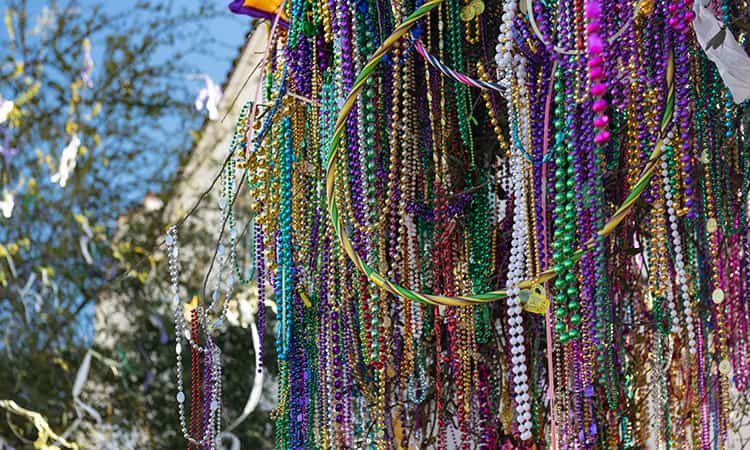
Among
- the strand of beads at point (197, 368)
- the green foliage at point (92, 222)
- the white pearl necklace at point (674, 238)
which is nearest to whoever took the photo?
the white pearl necklace at point (674, 238)

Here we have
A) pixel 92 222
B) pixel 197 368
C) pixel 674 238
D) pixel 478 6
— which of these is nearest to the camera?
pixel 674 238

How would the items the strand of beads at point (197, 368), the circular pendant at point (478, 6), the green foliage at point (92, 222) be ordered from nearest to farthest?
the circular pendant at point (478, 6) < the strand of beads at point (197, 368) < the green foliage at point (92, 222)

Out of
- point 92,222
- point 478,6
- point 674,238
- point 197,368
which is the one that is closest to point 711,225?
point 674,238

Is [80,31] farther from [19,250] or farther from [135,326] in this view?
[135,326]

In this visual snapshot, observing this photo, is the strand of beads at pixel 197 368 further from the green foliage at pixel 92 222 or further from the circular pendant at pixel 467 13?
the green foliage at pixel 92 222

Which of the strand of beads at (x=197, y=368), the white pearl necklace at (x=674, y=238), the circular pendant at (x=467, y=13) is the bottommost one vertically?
the strand of beads at (x=197, y=368)

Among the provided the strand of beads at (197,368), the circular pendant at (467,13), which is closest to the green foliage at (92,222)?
the strand of beads at (197,368)

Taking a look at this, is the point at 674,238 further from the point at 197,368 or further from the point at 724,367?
the point at 197,368

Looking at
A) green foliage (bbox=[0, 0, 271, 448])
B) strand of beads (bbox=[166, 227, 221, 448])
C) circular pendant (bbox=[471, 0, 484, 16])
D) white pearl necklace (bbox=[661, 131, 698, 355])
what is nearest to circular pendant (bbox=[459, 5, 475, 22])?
circular pendant (bbox=[471, 0, 484, 16])

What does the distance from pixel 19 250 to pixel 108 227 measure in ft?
1.09

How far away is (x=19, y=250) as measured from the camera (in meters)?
2.83

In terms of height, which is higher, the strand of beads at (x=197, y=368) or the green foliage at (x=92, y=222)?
the green foliage at (x=92, y=222)

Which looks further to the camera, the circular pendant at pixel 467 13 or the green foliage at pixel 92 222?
the green foliage at pixel 92 222

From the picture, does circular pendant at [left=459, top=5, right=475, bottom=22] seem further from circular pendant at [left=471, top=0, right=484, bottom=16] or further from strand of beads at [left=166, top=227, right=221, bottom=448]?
strand of beads at [left=166, top=227, right=221, bottom=448]
